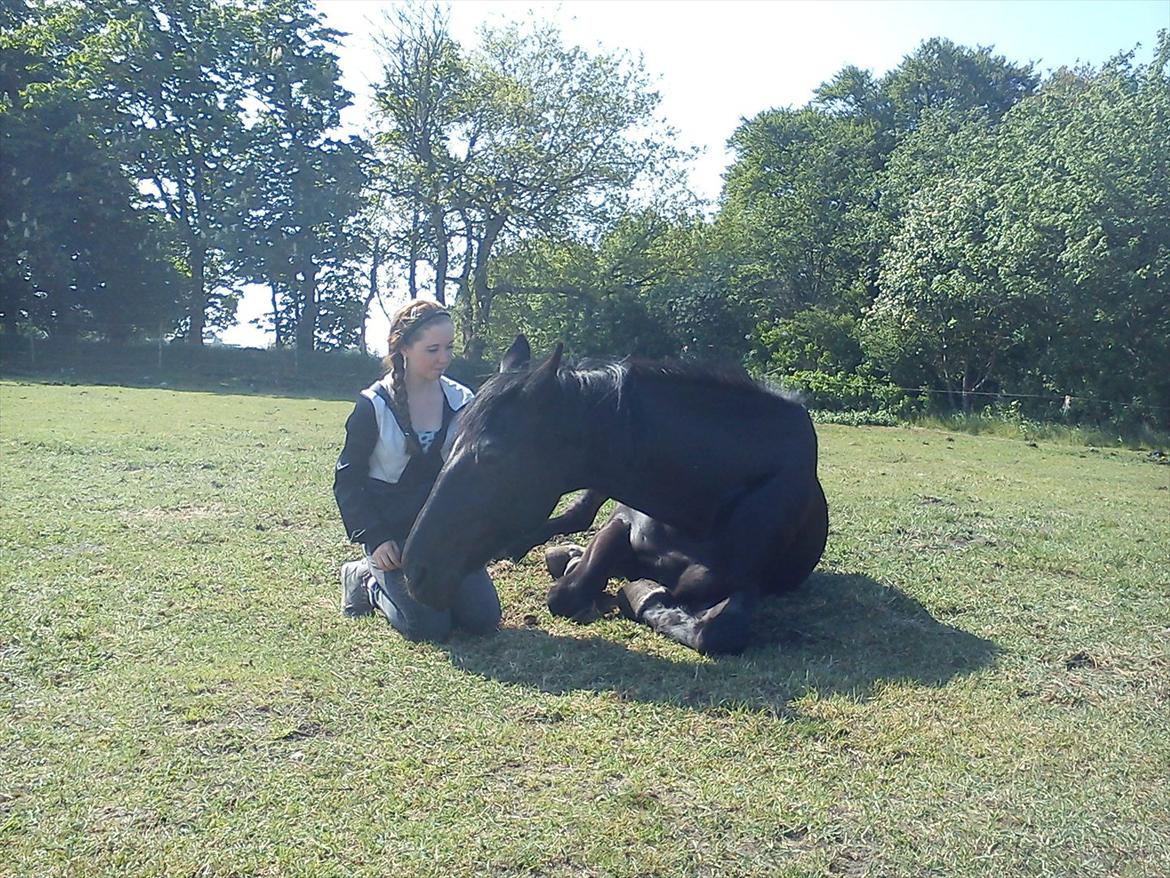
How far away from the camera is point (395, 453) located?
5074 millimetres

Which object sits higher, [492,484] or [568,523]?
[492,484]

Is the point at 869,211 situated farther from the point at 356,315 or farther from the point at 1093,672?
the point at 1093,672

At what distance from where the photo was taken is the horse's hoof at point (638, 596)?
497cm

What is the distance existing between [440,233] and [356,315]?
5.02m

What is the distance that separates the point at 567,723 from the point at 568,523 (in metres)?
1.95

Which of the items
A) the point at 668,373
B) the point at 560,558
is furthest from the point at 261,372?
the point at 668,373

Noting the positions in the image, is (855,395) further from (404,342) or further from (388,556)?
(388,556)

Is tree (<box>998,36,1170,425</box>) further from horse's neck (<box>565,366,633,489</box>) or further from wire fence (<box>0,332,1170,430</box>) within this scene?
horse's neck (<box>565,366,633,489</box>)

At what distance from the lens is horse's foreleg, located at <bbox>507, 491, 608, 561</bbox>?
15.2 ft

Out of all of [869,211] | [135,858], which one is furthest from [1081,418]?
[135,858]

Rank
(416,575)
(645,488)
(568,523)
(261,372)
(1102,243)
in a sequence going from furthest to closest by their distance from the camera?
(261,372) < (1102,243) < (568,523) < (645,488) < (416,575)

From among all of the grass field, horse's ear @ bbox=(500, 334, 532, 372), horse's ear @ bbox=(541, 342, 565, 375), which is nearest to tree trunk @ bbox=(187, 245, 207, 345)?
the grass field

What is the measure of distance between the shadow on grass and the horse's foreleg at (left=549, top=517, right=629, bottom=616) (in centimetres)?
27

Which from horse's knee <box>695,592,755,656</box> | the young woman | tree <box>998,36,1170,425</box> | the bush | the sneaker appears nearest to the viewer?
horse's knee <box>695,592,755,656</box>
